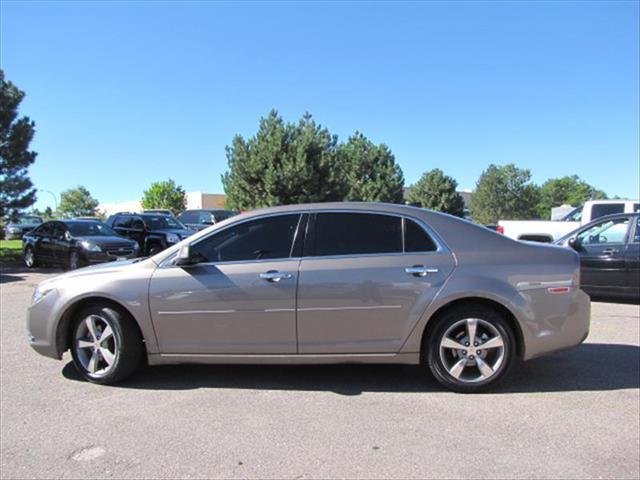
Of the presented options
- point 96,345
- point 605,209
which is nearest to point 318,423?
point 96,345

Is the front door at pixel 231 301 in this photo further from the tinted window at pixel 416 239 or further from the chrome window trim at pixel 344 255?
the tinted window at pixel 416 239

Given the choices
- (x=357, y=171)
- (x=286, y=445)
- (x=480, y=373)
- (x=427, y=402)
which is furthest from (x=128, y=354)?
(x=357, y=171)

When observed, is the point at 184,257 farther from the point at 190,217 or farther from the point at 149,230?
the point at 190,217

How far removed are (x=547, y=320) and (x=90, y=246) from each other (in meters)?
12.4

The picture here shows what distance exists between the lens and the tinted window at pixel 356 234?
4.61 m

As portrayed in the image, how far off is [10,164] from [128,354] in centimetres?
1721

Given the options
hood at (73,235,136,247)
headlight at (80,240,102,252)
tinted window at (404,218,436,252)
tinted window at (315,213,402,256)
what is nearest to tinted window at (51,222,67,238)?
hood at (73,235,136,247)

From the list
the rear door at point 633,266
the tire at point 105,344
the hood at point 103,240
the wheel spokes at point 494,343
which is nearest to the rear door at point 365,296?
the wheel spokes at point 494,343

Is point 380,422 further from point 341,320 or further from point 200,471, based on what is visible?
point 200,471

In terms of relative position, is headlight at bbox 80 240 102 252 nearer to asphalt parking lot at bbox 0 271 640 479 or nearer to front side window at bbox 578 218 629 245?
asphalt parking lot at bbox 0 271 640 479

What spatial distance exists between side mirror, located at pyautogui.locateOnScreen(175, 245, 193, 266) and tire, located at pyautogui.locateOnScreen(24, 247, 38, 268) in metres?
13.7

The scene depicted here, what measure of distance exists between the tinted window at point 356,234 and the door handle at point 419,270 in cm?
21

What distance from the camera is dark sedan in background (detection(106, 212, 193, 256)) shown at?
1756 cm

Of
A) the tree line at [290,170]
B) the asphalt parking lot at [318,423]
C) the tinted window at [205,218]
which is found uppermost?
the tree line at [290,170]
